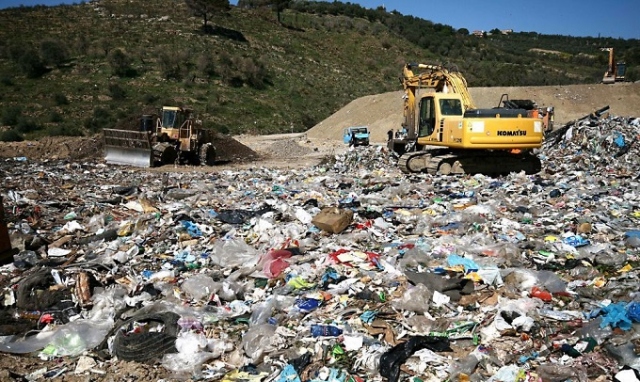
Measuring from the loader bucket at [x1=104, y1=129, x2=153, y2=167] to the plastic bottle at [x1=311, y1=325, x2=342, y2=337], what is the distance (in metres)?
12.3

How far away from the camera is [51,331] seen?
4250mm

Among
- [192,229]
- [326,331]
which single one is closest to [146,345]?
[326,331]

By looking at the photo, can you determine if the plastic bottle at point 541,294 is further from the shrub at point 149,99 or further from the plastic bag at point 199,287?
the shrub at point 149,99

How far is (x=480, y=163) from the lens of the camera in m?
11.2

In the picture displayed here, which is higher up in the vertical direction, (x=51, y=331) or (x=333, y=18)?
(x=333, y=18)

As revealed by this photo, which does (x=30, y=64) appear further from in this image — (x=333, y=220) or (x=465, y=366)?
(x=465, y=366)

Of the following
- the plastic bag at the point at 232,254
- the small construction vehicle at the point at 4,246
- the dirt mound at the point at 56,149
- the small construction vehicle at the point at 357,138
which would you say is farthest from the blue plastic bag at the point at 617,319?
the dirt mound at the point at 56,149

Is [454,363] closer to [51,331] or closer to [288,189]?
[51,331]

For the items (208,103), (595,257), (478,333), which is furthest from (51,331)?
(208,103)

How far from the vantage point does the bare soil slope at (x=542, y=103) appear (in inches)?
927

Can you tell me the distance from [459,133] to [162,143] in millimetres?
8940

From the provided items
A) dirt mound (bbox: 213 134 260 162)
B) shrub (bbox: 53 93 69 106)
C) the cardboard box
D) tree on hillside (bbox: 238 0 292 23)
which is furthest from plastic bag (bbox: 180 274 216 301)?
tree on hillside (bbox: 238 0 292 23)

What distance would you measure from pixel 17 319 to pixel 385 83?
125 feet

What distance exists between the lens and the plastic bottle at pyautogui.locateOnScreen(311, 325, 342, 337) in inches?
155
